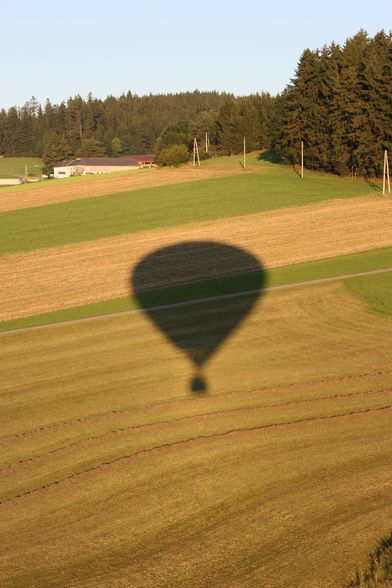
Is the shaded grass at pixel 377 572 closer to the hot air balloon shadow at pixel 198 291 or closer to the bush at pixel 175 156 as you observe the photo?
the hot air balloon shadow at pixel 198 291

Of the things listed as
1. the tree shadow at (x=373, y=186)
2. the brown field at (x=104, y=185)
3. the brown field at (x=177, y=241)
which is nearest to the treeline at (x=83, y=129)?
the brown field at (x=104, y=185)

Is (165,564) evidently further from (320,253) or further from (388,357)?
(320,253)

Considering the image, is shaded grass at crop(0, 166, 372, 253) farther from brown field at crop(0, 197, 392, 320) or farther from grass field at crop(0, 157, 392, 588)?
grass field at crop(0, 157, 392, 588)

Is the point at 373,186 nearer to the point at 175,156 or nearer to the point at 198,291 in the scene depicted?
the point at 198,291

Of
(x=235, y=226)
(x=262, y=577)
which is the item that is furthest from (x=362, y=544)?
(x=235, y=226)

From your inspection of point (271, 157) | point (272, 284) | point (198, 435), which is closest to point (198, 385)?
point (198, 435)

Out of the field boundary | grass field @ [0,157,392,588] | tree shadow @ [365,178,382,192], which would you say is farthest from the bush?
the field boundary
